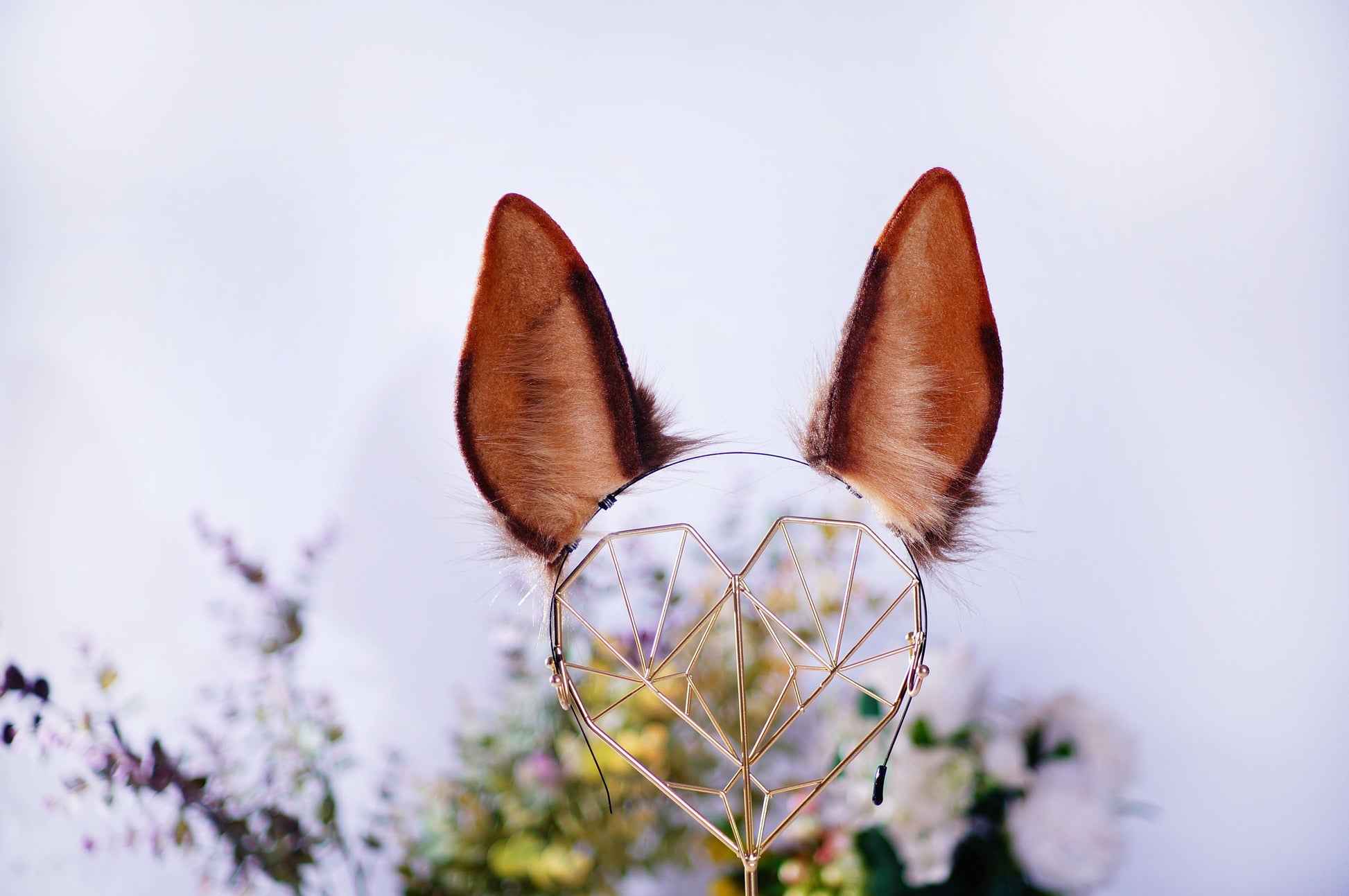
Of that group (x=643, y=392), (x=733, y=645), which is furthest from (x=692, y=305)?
(x=643, y=392)

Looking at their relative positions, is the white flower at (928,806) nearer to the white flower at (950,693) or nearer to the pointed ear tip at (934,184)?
the white flower at (950,693)

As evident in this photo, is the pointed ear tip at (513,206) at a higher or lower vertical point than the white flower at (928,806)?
higher

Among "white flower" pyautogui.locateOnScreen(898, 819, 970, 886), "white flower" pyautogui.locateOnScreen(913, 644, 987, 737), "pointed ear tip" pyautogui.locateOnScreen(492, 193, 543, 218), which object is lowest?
"white flower" pyautogui.locateOnScreen(898, 819, 970, 886)

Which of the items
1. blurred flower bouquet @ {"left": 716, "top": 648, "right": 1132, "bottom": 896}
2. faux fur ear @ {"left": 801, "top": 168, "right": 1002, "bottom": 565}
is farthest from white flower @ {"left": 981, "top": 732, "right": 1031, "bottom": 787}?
faux fur ear @ {"left": 801, "top": 168, "right": 1002, "bottom": 565}

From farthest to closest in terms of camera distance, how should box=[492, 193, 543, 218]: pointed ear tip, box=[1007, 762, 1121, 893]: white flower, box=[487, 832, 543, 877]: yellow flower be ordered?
box=[487, 832, 543, 877]: yellow flower < box=[1007, 762, 1121, 893]: white flower < box=[492, 193, 543, 218]: pointed ear tip

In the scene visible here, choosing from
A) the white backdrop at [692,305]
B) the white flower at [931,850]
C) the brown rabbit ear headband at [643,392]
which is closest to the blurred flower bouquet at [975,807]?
the white flower at [931,850]

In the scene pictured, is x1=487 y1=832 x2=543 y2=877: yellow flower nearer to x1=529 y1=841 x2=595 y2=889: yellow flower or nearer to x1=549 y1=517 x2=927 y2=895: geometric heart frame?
x1=529 y1=841 x2=595 y2=889: yellow flower

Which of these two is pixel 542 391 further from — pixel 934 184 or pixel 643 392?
pixel 934 184
